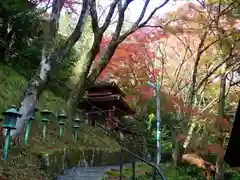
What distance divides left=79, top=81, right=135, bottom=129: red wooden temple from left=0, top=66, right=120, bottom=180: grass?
17.0 ft

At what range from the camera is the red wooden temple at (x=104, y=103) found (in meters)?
21.6

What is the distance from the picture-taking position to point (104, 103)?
898 inches

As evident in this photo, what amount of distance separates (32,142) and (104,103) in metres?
13.9

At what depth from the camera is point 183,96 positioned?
22406mm

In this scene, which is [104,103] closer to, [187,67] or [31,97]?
[187,67]

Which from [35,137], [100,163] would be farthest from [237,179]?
[35,137]

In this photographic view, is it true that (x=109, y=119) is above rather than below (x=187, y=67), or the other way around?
below

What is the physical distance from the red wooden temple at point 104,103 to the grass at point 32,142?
519 centimetres

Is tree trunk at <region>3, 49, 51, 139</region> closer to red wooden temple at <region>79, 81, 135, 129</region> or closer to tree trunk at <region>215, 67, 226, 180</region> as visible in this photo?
tree trunk at <region>215, 67, 226, 180</region>

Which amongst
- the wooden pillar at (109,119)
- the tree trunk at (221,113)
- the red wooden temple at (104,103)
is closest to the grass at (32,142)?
the red wooden temple at (104,103)

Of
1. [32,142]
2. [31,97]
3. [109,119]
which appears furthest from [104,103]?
[31,97]

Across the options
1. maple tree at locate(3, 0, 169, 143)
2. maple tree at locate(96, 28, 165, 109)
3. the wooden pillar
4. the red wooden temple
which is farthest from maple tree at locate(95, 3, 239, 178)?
maple tree at locate(3, 0, 169, 143)

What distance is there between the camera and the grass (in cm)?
632

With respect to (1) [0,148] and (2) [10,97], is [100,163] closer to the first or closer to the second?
(2) [10,97]
